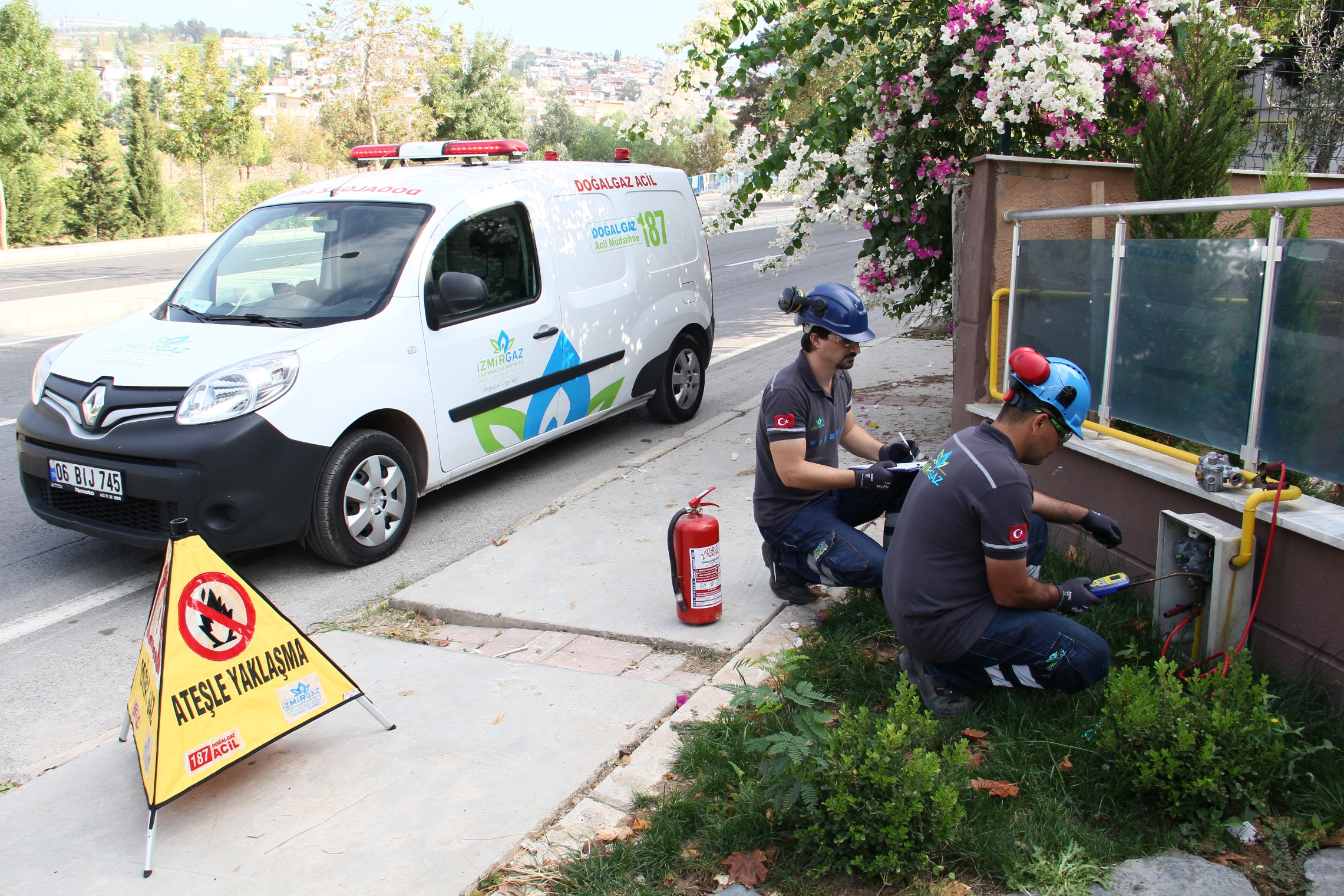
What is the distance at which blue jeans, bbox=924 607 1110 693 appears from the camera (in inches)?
128

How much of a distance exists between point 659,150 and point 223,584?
128 feet

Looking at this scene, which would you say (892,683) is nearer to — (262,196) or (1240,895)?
(1240,895)

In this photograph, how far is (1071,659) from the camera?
3.26 meters

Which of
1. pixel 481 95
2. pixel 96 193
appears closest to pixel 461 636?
pixel 96 193

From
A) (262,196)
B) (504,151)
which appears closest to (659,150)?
(262,196)

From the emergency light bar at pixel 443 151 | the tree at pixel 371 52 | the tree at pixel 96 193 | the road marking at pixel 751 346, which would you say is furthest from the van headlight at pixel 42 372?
the tree at pixel 96 193

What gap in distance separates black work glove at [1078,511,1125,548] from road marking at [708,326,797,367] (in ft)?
23.0

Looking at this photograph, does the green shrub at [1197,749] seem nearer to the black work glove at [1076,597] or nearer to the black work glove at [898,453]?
the black work glove at [1076,597]

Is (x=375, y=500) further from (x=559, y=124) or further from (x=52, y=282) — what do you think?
(x=559, y=124)

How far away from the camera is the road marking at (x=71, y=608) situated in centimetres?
468

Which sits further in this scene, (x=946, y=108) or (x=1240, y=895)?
(x=946, y=108)

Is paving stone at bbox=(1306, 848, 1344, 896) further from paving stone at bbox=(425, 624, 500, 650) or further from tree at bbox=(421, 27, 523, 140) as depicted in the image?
tree at bbox=(421, 27, 523, 140)

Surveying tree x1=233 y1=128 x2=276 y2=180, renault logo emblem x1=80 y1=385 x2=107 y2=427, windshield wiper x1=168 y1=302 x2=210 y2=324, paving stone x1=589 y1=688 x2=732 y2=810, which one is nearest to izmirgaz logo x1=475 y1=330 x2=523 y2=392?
windshield wiper x1=168 y1=302 x2=210 y2=324

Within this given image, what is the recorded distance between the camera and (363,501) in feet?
17.3
